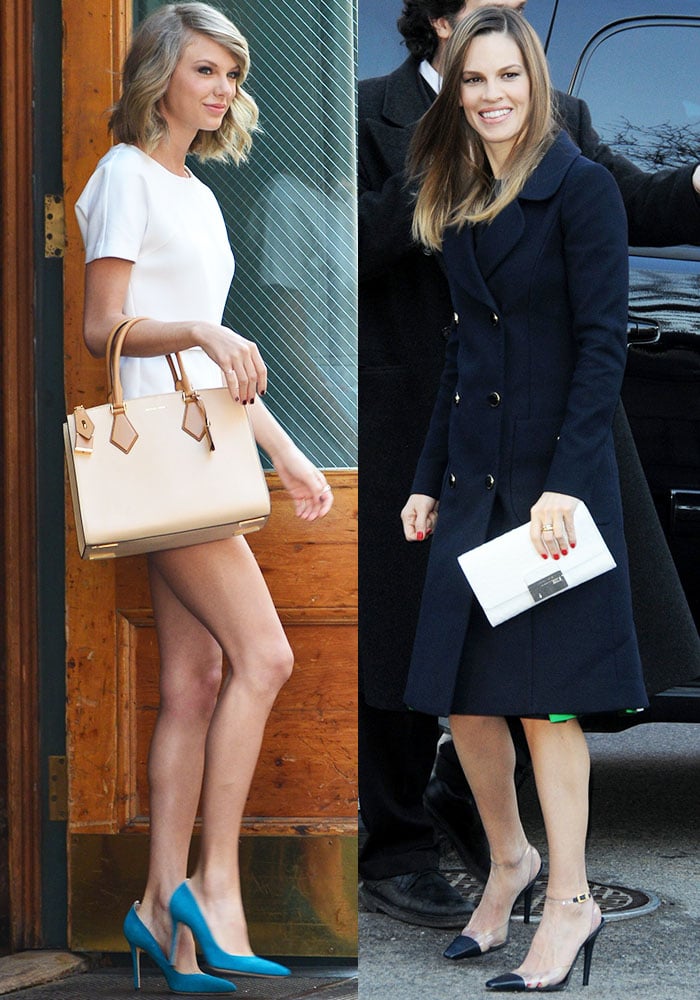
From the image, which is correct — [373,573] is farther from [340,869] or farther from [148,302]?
[148,302]

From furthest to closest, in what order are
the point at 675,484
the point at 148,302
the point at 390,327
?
the point at 675,484 < the point at 390,327 < the point at 148,302

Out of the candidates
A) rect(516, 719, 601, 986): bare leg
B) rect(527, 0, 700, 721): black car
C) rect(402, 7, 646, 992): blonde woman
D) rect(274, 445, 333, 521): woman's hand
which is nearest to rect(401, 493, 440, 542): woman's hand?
rect(402, 7, 646, 992): blonde woman

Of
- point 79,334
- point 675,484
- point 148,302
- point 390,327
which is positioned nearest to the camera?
point 148,302

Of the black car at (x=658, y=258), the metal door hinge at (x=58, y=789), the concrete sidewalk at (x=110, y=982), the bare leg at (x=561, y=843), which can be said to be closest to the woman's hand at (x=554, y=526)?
the bare leg at (x=561, y=843)

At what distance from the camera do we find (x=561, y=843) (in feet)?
8.87

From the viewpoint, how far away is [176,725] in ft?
8.86

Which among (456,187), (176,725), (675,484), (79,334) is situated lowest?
(176,725)

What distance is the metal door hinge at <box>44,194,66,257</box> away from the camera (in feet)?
9.06

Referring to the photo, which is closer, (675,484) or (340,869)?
(340,869)

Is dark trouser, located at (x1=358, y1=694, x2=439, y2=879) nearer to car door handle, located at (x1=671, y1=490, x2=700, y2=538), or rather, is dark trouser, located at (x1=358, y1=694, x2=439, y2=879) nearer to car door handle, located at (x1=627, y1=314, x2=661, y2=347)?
car door handle, located at (x1=671, y1=490, x2=700, y2=538)

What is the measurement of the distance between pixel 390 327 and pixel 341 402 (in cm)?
37

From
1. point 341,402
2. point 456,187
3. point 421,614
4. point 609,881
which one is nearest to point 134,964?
point 421,614

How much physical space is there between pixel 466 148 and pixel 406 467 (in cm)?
68

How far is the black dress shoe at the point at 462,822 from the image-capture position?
3215 mm
